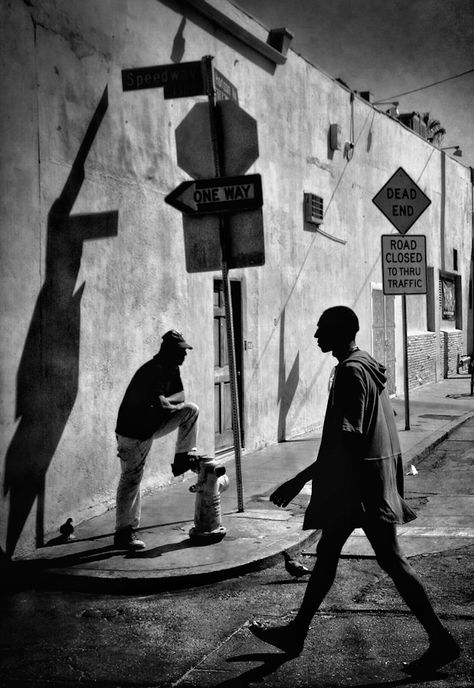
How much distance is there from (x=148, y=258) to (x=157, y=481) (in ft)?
7.63

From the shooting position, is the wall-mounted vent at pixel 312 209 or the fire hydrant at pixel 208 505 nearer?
the fire hydrant at pixel 208 505

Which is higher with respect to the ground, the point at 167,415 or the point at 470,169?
the point at 470,169

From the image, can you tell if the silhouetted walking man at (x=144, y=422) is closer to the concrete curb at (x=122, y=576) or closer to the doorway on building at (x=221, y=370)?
the concrete curb at (x=122, y=576)

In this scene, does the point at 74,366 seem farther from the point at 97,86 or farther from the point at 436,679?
the point at 436,679

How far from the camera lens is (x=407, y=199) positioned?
11438 millimetres

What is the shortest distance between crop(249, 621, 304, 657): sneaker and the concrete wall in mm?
2681

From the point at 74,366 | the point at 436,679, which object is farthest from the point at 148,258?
the point at 436,679

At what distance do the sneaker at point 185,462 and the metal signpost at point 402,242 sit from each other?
221 inches

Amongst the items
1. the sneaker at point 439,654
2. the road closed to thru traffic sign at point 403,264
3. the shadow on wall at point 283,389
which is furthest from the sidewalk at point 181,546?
the road closed to thru traffic sign at point 403,264

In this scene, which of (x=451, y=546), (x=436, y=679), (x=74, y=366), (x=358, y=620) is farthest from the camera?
(x=74, y=366)

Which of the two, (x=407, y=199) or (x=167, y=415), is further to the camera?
(x=407, y=199)

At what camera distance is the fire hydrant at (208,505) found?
641 cm

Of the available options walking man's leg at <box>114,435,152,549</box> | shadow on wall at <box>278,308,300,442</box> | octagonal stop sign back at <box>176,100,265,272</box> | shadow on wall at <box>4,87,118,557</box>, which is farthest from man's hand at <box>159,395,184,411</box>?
shadow on wall at <box>278,308,300,442</box>

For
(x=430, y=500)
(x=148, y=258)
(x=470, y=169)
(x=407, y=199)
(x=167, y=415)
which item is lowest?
(x=430, y=500)
